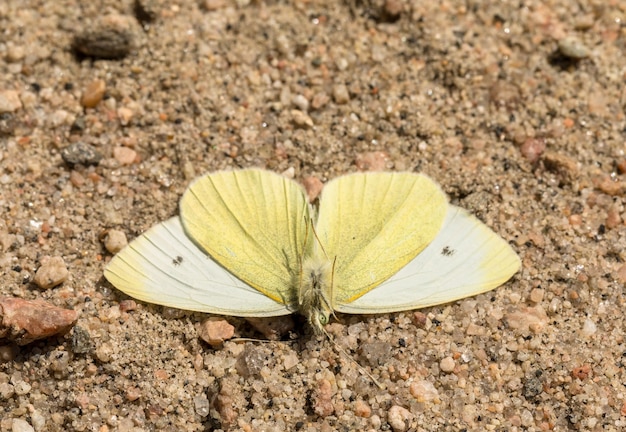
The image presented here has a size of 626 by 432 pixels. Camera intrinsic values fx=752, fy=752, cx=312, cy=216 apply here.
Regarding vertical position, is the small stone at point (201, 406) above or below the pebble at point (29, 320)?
below

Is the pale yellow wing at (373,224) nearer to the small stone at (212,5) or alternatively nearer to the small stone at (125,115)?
the small stone at (125,115)

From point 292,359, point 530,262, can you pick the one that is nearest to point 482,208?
point 530,262

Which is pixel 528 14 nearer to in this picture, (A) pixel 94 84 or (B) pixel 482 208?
(B) pixel 482 208

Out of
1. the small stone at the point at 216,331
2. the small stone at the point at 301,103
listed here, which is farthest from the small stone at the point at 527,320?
the small stone at the point at 301,103

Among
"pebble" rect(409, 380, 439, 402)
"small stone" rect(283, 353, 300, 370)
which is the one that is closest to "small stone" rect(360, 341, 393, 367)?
"pebble" rect(409, 380, 439, 402)

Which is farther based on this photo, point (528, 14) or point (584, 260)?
point (528, 14)

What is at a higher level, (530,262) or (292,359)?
(530,262)

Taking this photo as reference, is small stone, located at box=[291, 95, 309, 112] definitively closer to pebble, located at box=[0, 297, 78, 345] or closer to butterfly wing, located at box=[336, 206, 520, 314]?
butterfly wing, located at box=[336, 206, 520, 314]
